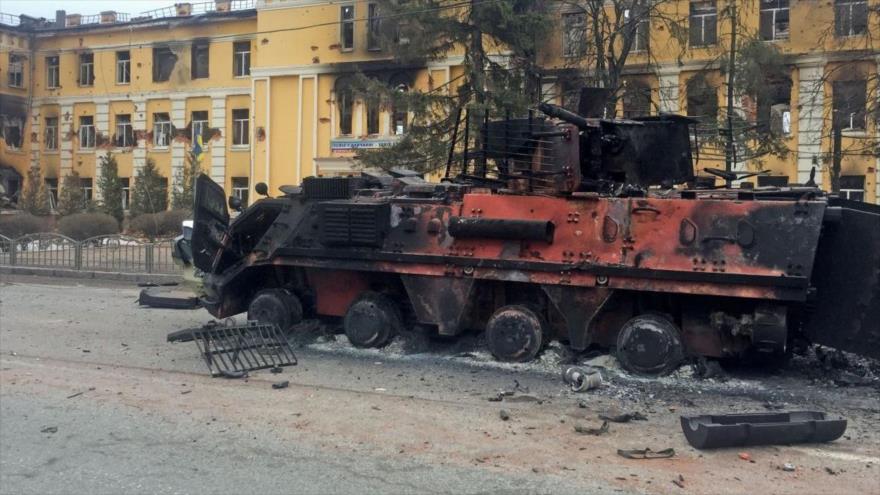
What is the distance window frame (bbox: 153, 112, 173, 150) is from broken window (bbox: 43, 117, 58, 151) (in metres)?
7.28

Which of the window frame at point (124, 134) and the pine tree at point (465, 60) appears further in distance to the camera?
the window frame at point (124, 134)

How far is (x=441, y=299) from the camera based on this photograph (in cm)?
992

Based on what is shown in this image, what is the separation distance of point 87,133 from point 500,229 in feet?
143

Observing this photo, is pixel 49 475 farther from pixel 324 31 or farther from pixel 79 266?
pixel 324 31

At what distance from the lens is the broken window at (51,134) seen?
160 ft

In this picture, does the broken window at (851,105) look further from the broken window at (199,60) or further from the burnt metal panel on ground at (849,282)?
the broken window at (199,60)

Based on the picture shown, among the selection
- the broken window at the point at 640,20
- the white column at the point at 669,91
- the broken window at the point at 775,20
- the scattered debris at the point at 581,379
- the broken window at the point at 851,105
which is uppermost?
the broken window at the point at 775,20

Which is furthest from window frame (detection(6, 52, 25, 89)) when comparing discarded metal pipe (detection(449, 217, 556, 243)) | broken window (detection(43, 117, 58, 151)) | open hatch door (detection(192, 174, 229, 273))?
discarded metal pipe (detection(449, 217, 556, 243))

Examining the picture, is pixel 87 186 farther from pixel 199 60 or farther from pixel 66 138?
pixel 199 60

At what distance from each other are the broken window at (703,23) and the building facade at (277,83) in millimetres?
76

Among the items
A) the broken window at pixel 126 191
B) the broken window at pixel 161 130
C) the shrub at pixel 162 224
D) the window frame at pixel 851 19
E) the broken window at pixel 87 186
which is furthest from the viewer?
the broken window at pixel 87 186

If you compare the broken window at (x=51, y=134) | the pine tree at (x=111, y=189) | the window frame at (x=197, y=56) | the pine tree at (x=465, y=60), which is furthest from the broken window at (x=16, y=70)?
the pine tree at (x=465, y=60)

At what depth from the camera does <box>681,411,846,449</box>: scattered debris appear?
650 centimetres

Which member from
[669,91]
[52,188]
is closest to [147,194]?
[52,188]
